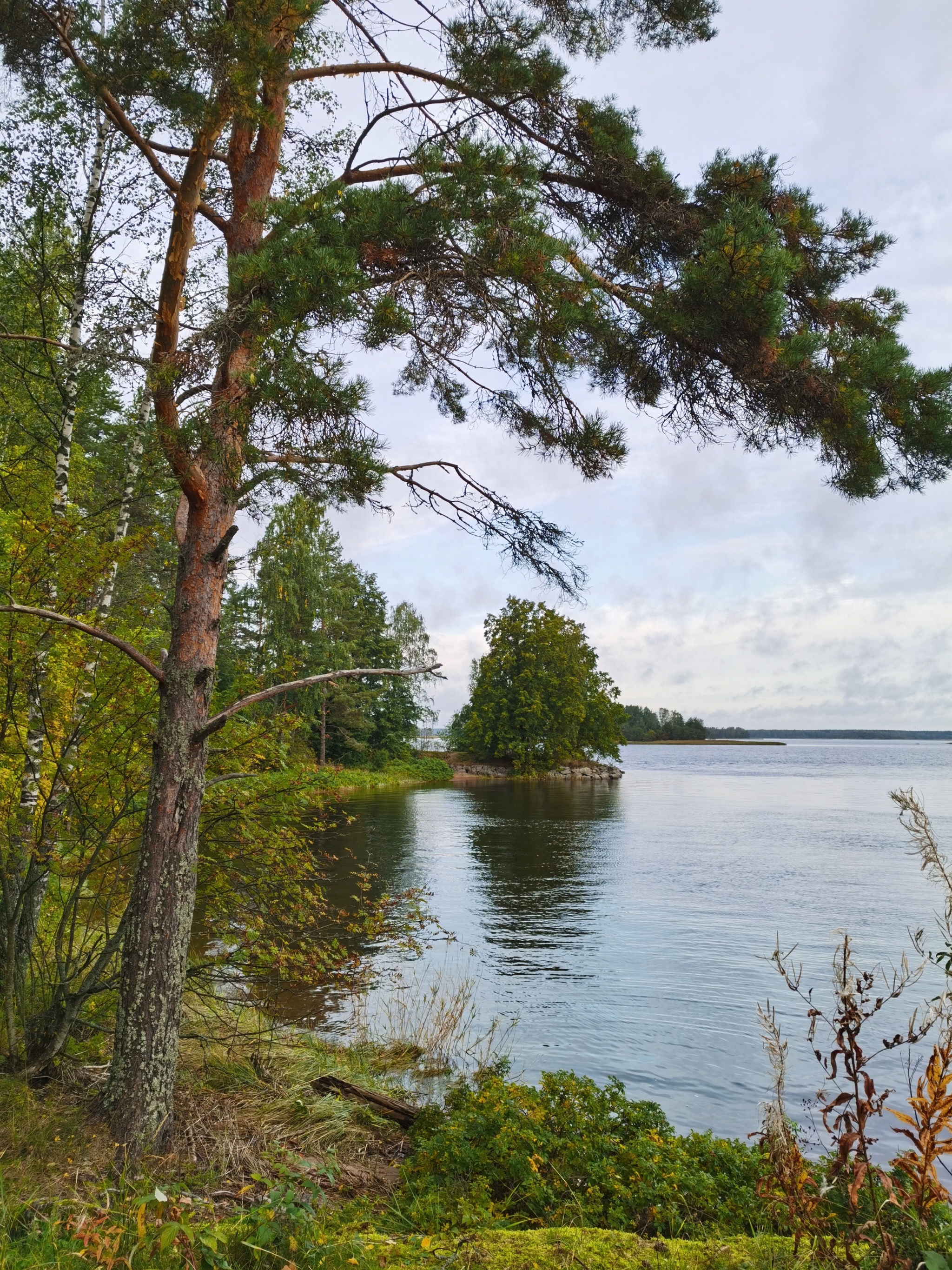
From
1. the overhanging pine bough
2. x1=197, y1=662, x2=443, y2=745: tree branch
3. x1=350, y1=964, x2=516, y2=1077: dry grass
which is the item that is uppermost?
the overhanging pine bough

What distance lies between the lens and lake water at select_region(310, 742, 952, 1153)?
7.96 metres

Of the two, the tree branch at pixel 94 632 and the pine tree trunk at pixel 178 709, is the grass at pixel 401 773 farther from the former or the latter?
the tree branch at pixel 94 632

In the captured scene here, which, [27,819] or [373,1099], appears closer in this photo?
[27,819]

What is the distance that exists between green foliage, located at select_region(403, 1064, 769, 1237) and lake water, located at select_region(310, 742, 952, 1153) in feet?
4.05

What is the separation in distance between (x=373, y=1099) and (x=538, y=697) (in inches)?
1844

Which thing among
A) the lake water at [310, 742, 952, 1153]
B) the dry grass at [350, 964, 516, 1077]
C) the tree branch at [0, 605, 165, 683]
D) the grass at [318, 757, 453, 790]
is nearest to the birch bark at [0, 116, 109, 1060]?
the tree branch at [0, 605, 165, 683]

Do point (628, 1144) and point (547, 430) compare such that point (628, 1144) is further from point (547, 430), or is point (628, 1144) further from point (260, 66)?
point (260, 66)

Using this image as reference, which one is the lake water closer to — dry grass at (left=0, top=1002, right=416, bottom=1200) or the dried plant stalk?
the dried plant stalk

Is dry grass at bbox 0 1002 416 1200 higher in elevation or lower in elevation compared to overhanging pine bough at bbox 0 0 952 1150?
lower

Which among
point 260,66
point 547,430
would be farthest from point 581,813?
point 260,66

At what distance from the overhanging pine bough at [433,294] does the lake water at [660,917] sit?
310 cm

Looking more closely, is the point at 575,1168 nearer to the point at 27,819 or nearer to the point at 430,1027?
the point at 27,819

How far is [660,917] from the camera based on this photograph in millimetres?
14008

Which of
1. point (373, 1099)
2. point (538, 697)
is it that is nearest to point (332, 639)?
point (538, 697)
